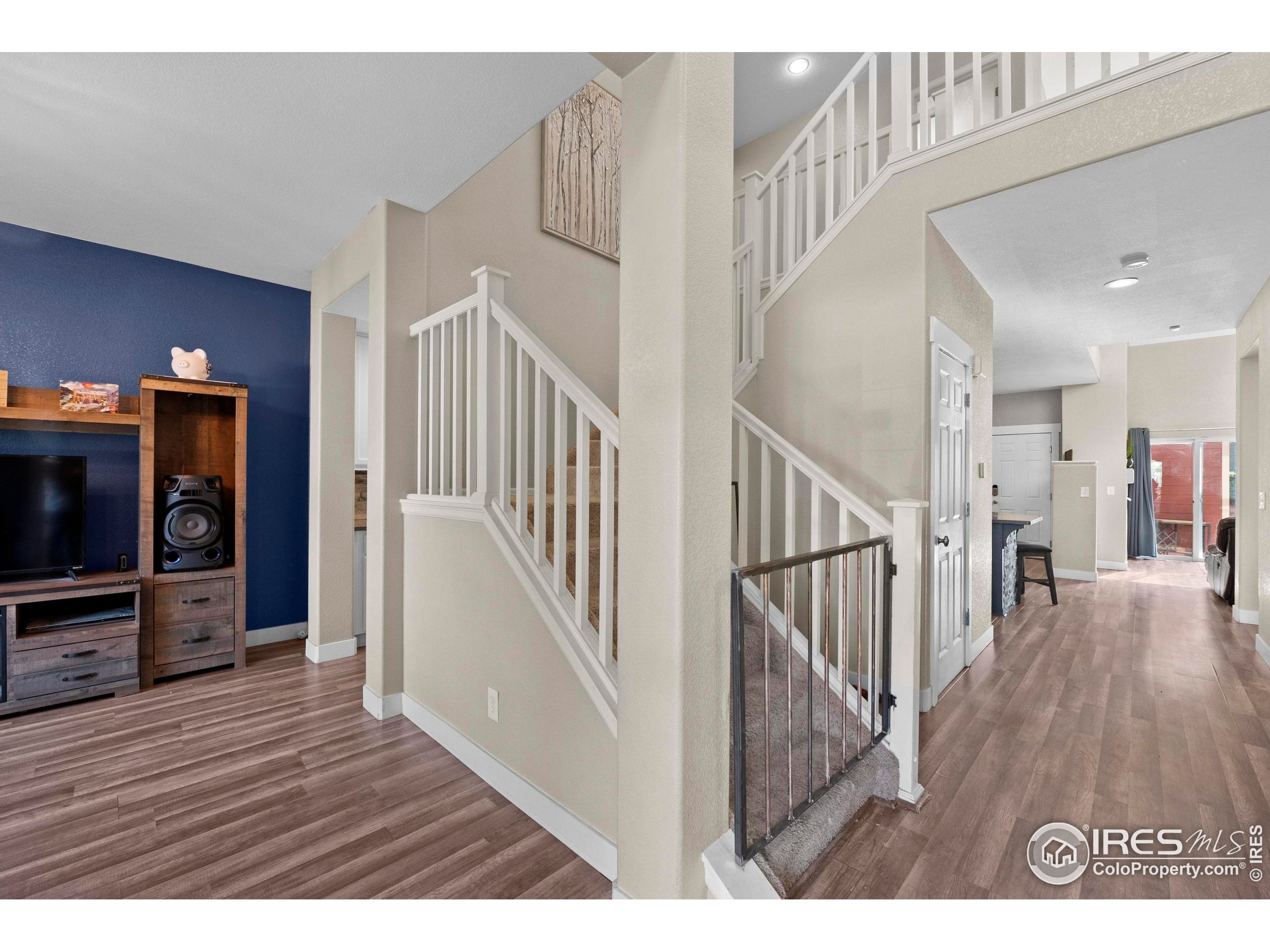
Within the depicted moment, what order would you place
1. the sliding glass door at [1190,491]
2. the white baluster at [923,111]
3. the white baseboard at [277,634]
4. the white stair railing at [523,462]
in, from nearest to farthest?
the white stair railing at [523,462], the white baluster at [923,111], the white baseboard at [277,634], the sliding glass door at [1190,491]

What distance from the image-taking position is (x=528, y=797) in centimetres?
203

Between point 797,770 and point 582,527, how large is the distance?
3.62 feet

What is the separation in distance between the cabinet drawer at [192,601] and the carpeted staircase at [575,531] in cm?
209

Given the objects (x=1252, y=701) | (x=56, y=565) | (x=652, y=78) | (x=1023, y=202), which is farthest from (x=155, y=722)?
(x=1252, y=701)

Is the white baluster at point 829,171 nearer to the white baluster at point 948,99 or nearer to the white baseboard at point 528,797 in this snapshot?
the white baluster at point 948,99

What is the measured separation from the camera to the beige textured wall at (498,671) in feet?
5.92

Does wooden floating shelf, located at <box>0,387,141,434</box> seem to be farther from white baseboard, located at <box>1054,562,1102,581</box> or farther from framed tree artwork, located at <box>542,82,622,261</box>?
white baseboard, located at <box>1054,562,1102,581</box>

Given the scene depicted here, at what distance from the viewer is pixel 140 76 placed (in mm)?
1960

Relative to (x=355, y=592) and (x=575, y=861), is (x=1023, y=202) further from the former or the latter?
(x=355, y=592)

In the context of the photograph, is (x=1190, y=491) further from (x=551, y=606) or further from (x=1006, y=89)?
(x=551, y=606)

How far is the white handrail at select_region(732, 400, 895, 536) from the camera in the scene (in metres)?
2.20

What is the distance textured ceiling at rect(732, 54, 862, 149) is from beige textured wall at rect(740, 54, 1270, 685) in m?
2.16

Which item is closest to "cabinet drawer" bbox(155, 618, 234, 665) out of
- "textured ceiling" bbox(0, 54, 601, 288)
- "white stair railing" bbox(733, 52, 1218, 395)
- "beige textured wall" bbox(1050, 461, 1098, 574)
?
"textured ceiling" bbox(0, 54, 601, 288)

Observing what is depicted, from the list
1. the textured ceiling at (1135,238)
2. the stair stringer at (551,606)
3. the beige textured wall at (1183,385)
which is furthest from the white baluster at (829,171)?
the beige textured wall at (1183,385)
